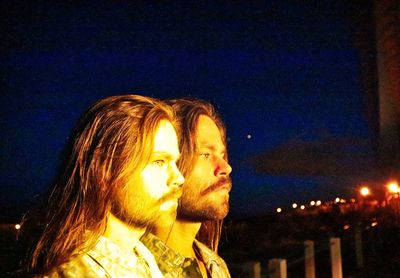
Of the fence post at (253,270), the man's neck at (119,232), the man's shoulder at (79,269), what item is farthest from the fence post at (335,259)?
the man's shoulder at (79,269)

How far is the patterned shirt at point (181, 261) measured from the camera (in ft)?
5.42

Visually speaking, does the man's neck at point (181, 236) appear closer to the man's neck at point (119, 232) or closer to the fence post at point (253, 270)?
the man's neck at point (119, 232)

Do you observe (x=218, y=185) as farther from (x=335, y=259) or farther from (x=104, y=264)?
(x=335, y=259)

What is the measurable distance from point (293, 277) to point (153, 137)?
18.6 ft

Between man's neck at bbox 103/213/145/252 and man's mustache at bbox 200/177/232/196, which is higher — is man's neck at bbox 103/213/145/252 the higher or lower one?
the lower one

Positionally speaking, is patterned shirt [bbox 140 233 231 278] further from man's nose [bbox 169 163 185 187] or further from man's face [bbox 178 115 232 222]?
man's nose [bbox 169 163 185 187]

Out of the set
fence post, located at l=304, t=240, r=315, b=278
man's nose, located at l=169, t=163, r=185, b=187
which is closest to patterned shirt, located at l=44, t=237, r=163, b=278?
man's nose, located at l=169, t=163, r=185, b=187

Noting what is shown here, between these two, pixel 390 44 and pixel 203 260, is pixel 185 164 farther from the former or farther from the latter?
pixel 390 44

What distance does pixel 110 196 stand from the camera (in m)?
1.24

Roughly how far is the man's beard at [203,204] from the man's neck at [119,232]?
528 mm

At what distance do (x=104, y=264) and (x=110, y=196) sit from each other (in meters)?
0.19

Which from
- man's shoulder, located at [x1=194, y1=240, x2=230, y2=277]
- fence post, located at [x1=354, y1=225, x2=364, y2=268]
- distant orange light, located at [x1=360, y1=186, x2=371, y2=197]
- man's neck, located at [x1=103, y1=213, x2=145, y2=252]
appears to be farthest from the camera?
distant orange light, located at [x1=360, y1=186, x2=371, y2=197]

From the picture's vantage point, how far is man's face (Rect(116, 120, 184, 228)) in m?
1.24

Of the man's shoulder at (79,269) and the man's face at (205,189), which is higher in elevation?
the man's face at (205,189)
